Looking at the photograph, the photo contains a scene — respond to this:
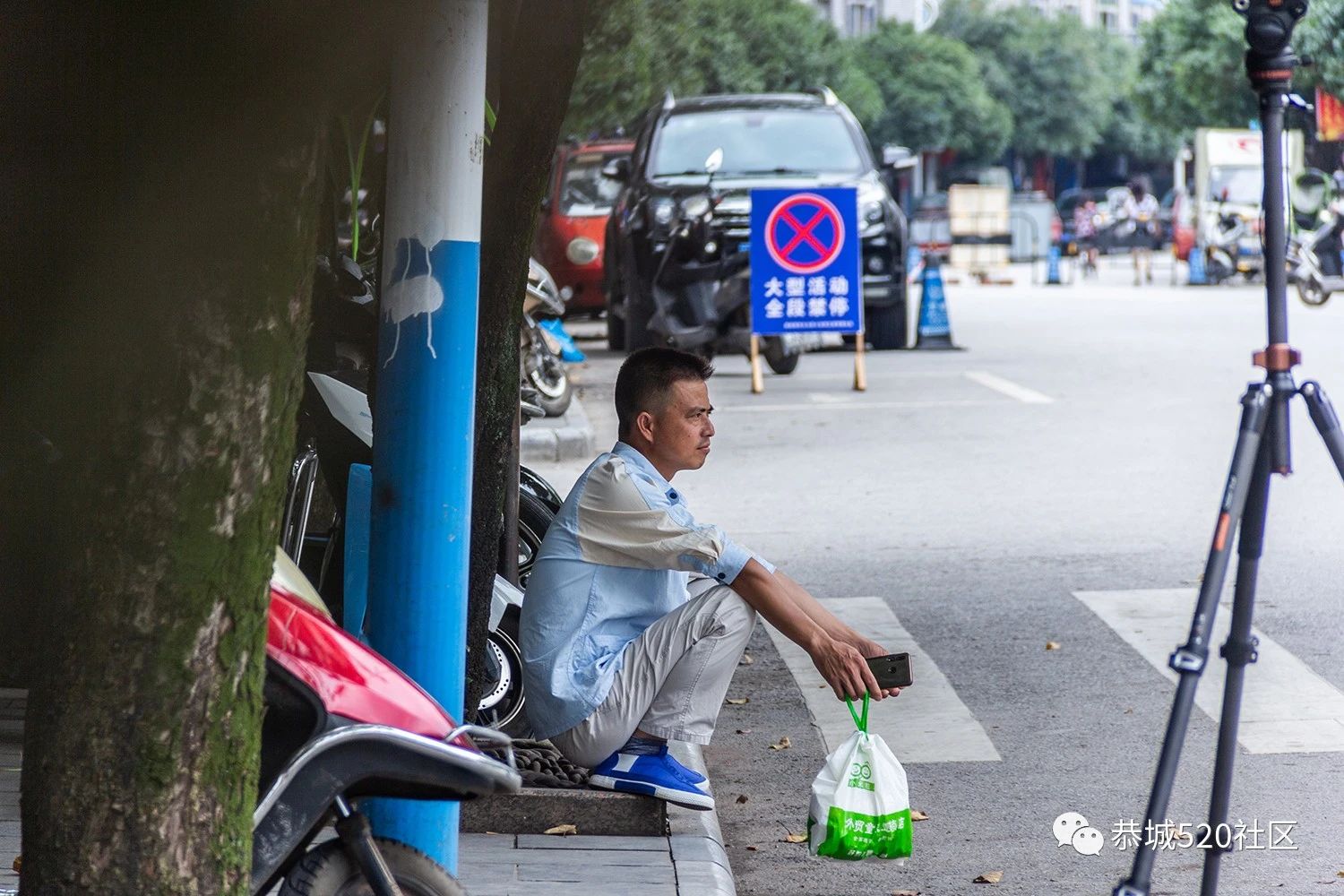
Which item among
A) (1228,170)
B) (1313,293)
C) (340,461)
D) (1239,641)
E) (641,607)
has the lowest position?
(1313,293)

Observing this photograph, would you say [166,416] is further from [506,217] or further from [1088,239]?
[1088,239]

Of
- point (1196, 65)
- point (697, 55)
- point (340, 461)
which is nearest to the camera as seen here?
point (340, 461)

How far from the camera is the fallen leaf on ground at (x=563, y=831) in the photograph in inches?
173

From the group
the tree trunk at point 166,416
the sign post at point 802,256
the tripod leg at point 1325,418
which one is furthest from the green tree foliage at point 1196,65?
the tree trunk at point 166,416

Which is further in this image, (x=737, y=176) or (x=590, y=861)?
(x=737, y=176)

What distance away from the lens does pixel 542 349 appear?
39.6 ft

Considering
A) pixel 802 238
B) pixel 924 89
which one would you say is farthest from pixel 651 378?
pixel 924 89

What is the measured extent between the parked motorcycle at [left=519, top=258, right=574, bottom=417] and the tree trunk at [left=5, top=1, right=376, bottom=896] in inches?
348

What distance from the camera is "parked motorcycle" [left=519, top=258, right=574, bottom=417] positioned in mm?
11781

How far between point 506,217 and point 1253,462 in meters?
2.20

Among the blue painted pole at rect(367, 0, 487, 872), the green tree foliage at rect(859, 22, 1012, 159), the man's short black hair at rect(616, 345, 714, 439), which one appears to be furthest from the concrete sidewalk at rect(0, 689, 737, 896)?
the green tree foliage at rect(859, 22, 1012, 159)

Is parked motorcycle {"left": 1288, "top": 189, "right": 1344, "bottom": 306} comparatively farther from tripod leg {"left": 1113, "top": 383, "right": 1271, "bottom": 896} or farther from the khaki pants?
tripod leg {"left": 1113, "top": 383, "right": 1271, "bottom": 896}

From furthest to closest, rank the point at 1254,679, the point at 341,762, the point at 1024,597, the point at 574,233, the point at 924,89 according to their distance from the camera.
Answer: the point at 924,89 → the point at 574,233 → the point at 1024,597 → the point at 1254,679 → the point at 341,762

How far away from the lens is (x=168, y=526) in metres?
2.47
